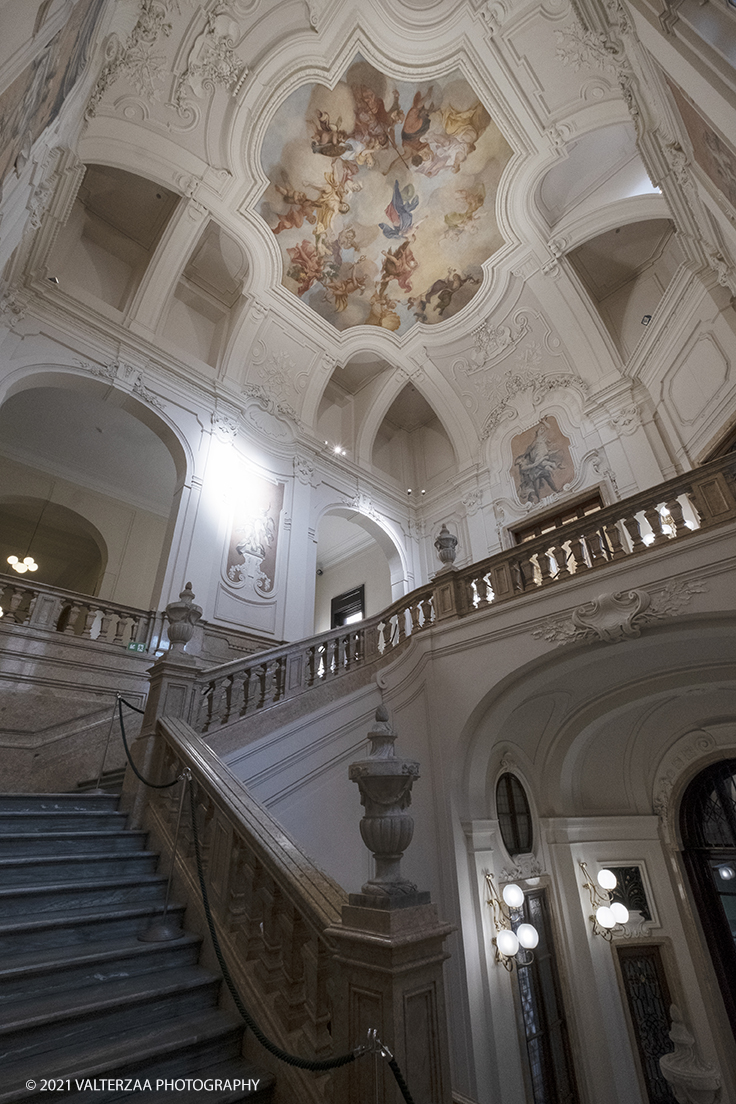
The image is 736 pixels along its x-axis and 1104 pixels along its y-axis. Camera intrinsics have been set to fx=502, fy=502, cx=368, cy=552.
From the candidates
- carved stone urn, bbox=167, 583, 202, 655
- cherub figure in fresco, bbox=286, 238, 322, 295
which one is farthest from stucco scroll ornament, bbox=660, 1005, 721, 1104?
cherub figure in fresco, bbox=286, 238, 322, 295

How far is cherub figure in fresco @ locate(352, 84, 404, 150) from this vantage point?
8.66 metres

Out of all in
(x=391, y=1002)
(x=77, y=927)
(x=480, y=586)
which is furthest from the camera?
(x=480, y=586)

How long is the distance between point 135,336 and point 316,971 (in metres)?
9.94

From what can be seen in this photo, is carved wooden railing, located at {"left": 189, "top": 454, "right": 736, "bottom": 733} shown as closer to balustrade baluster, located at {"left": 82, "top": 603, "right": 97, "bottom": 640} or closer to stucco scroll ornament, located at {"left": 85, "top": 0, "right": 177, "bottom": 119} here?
balustrade baluster, located at {"left": 82, "top": 603, "right": 97, "bottom": 640}

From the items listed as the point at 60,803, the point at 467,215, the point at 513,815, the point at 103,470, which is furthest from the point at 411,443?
the point at 60,803

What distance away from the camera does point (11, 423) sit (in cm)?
1040

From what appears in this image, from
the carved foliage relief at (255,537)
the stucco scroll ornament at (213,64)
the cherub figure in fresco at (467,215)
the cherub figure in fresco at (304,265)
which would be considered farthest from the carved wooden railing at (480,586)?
the stucco scroll ornament at (213,64)

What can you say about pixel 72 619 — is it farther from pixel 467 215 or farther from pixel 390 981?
pixel 467 215

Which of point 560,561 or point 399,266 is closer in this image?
point 560,561

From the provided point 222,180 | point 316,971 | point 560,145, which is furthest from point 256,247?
point 316,971

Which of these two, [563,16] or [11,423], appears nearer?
[563,16]

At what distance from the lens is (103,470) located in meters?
11.5

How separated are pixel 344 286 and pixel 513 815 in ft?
35.0

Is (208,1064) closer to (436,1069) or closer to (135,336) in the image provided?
(436,1069)
